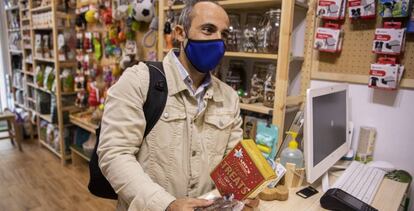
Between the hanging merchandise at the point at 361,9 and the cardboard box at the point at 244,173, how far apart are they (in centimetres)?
106

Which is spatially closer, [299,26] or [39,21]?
[299,26]

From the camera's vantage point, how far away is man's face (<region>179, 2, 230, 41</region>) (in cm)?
112

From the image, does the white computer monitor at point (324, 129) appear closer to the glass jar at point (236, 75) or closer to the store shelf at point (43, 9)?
the glass jar at point (236, 75)

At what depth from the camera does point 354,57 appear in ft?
5.31

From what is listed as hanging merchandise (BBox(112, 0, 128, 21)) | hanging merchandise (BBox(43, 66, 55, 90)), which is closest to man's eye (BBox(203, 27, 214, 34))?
hanging merchandise (BBox(112, 0, 128, 21))

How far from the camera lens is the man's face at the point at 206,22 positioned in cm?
112

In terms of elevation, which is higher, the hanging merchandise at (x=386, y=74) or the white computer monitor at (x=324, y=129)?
the hanging merchandise at (x=386, y=74)

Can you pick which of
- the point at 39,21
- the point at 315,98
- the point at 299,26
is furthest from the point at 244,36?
the point at 39,21

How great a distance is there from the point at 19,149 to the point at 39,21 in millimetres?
1693

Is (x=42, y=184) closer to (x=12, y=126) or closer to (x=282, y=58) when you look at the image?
(x=12, y=126)

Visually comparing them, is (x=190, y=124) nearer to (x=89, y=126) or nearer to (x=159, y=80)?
(x=159, y=80)

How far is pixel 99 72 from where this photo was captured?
124 inches

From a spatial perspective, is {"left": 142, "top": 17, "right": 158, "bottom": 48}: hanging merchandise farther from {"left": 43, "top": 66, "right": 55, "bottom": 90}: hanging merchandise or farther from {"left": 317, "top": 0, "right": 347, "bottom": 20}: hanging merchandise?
{"left": 43, "top": 66, "right": 55, "bottom": 90}: hanging merchandise

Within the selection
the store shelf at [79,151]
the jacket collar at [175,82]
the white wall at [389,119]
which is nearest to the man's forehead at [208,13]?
the jacket collar at [175,82]
